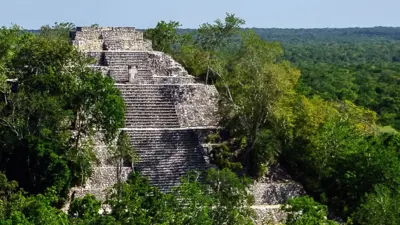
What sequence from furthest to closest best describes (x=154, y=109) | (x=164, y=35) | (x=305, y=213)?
(x=164, y=35), (x=154, y=109), (x=305, y=213)

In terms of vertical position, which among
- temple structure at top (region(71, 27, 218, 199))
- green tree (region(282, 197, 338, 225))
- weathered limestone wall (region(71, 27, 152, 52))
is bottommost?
green tree (region(282, 197, 338, 225))

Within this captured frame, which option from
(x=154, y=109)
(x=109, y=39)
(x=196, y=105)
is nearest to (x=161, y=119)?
(x=154, y=109)

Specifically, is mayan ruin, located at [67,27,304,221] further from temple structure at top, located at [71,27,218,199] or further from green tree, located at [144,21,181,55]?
green tree, located at [144,21,181,55]

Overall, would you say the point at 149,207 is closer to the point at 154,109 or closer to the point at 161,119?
the point at 161,119

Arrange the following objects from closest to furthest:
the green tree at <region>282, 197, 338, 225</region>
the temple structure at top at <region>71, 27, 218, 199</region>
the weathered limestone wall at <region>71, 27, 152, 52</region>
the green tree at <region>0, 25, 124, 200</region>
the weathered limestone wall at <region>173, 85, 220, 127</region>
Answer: the green tree at <region>282, 197, 338, 225</region> → the green tree at <region>0, 25, 124, 200</region> → the temple structure at top at <region>71, 27, 218, 199</region> → the weathered limestone wall at <region>173, 85, 220, 127</region> → the weathered limestone wall at <region>71, 27, 152, 52</region>

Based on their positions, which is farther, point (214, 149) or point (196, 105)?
point (196, 105)

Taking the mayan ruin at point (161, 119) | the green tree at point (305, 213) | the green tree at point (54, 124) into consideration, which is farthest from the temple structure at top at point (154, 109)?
the green tree at point (305, 213)

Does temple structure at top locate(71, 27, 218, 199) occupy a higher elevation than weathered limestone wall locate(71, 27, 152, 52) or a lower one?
lower

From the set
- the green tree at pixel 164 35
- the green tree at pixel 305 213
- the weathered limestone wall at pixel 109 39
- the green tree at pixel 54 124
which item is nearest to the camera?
the green tree at pixel 305 213

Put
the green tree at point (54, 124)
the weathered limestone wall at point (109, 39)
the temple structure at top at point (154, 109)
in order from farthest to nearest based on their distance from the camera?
the weathered limestone wall at point (109, 39) → the temple structure at top at point (154, 109) → the green tree at point (54, 124)

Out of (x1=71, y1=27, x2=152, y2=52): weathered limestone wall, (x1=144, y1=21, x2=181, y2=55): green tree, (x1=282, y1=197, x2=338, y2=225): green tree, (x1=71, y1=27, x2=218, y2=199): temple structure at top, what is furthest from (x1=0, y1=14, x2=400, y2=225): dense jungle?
(x1=144, y1=21, x2=181, y2=55): green tree

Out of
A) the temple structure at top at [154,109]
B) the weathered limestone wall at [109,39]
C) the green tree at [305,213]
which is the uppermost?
the weathered limestone wall at [109,39]

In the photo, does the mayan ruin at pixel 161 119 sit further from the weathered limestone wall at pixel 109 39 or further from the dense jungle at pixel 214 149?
the dense jungle at pixel 214 149

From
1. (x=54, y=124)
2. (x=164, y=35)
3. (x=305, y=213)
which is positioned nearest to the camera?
(x=305, y=213)
